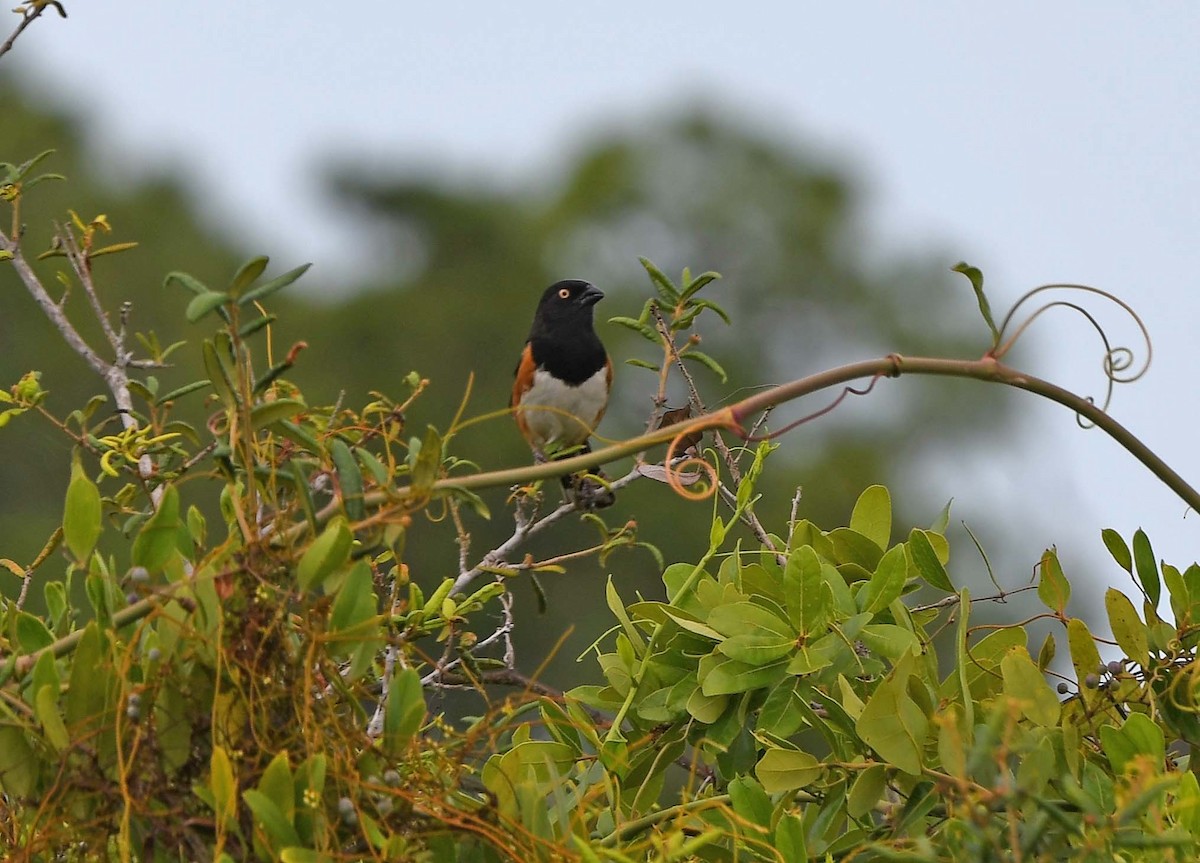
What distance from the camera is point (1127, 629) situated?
1.99 m

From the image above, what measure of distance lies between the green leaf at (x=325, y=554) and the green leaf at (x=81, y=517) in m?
0.26

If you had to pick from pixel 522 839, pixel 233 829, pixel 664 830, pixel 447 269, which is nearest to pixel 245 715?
pixel 233 829

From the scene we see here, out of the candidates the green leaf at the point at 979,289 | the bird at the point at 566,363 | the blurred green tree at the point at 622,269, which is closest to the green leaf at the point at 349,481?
the green leaf at the point at 979,289

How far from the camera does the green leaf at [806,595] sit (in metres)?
1.93

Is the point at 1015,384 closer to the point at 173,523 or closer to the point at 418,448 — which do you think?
the point at 418,448

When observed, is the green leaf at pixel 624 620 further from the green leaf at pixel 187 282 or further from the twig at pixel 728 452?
the green leaf at pixel 187 282

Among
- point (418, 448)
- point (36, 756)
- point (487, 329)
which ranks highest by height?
point (487, 329)

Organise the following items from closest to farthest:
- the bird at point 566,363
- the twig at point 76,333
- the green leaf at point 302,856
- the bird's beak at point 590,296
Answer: the green leaf at point 302,856 < the twig at point 76,333 < the bird at point 566,363 < the bird's beak at point 590,296

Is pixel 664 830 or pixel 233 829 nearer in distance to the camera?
pixel 233 829

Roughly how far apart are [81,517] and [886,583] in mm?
947

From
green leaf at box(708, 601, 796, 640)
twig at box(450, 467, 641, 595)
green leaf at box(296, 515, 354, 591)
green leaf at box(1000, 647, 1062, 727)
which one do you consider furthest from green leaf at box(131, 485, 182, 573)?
green leaf at box(1000, 647, 1062, 727)

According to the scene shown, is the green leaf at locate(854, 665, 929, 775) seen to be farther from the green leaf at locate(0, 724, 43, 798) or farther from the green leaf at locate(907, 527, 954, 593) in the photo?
the green leaf at locate(0, 724, 43, 798)

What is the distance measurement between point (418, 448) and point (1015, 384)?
0.64 m

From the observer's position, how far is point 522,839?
159 centimetres
